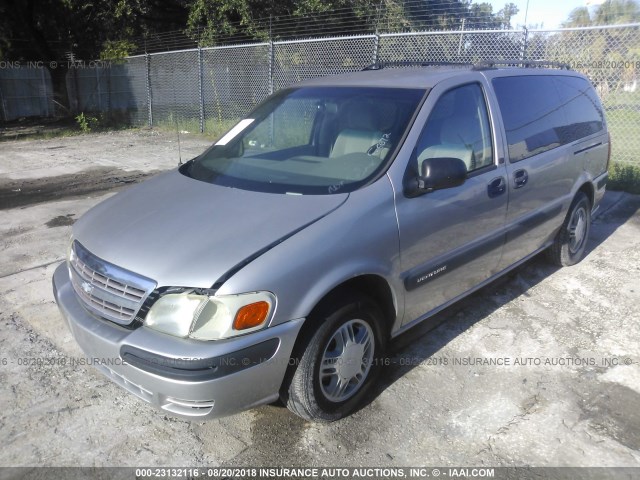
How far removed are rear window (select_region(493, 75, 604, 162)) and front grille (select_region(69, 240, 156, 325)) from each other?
2604 mm

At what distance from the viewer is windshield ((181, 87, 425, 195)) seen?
9.65 ft

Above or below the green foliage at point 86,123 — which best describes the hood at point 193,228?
above

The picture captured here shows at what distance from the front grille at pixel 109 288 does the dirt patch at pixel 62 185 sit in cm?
500

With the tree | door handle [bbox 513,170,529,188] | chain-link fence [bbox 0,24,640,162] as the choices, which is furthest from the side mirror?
the tree

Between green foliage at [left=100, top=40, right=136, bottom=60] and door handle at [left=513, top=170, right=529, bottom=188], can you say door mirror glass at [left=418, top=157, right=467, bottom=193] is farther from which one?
green foliage at [left=100, top=40, right=136, bottom=60]

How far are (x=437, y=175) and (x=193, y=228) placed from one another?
132 cm

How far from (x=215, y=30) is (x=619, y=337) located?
16.0m

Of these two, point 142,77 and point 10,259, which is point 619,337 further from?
point 142,77

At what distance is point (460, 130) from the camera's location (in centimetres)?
332

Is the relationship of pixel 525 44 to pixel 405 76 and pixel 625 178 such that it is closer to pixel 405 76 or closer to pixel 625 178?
pixel 625 178

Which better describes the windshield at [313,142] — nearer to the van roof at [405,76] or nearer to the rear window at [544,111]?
the van roof at [405,76]

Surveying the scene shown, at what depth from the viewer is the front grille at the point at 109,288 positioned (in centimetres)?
234

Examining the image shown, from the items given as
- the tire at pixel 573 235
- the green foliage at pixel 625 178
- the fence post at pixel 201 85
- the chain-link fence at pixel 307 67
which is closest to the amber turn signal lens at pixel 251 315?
the tire at pixel 573 235

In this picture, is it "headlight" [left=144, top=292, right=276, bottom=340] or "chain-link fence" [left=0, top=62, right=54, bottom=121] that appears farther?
"chain-link fence" [left=0, top=62, right=54, bottom=121]
